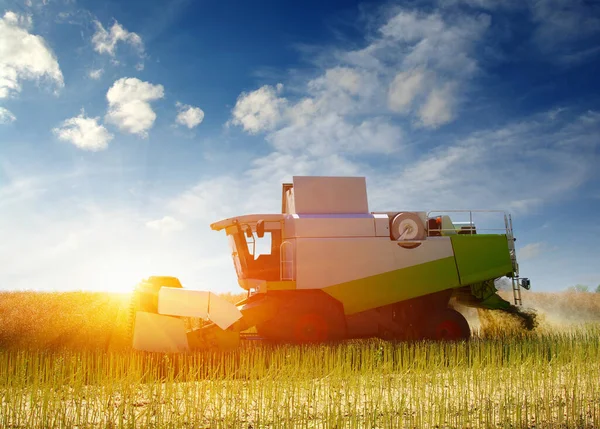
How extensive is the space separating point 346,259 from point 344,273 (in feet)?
1.03

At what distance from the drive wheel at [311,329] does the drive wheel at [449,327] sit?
2801 mm

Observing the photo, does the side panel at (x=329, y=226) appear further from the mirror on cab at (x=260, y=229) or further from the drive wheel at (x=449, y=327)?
the drive wheel at (x=449, y=327)

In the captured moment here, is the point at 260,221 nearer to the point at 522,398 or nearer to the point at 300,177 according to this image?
the point at 300,177

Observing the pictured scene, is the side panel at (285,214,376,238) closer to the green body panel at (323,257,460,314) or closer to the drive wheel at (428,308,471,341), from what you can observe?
the green body panel at (323,257,460,314)

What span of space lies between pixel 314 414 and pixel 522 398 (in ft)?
9.88

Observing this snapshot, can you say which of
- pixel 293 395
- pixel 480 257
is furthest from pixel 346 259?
pixel 293 395

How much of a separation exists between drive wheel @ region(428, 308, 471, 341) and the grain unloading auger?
Result: 0.9 inches

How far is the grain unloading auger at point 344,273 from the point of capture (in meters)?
11.4

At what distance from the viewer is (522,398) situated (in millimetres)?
7391

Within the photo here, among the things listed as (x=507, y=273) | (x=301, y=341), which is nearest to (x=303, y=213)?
(x=301, y=341)

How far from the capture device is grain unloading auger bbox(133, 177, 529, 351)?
11430 millimetres

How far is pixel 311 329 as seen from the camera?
11.5m

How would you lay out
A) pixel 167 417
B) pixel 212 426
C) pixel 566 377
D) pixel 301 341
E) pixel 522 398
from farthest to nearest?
1. pixel 301 341
2. pixel 566 377
3. pixel 522 398
4. pixel 167 417
5. pixel 212 426

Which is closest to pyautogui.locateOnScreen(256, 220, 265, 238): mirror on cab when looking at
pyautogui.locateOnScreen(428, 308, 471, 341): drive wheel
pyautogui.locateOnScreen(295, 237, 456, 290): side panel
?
pyautogui.locateOnScreen(295, 237, 456, 290): side panel
